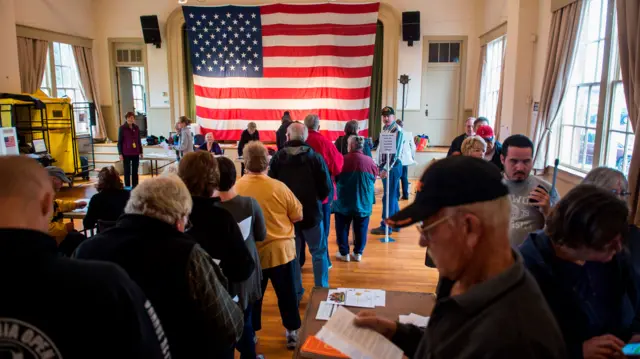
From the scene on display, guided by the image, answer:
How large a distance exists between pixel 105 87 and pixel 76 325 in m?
11.2

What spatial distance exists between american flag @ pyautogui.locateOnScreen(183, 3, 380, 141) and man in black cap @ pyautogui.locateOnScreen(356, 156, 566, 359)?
29.9ft

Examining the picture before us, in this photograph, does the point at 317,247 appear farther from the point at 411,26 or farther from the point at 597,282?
the point at 411,26

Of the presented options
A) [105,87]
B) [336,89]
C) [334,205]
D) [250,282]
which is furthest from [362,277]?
[105,87]

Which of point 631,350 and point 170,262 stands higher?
point 170,262

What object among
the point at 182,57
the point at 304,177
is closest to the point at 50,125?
the point at 182,57

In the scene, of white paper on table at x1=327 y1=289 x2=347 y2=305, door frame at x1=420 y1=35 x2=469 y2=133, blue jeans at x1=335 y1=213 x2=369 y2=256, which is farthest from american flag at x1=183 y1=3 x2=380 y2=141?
white paper on table at x1=327 y1=289 x2=347 y2=305

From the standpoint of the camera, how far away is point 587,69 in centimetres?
523

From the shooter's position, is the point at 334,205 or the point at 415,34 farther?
the point at 415,34

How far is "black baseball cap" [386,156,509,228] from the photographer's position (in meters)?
0.94

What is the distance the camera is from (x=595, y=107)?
502cm

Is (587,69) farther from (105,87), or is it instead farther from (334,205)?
(105,87)

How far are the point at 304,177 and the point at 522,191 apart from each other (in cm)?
167

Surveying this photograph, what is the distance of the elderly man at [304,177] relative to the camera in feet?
11.8

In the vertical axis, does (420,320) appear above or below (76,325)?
below
